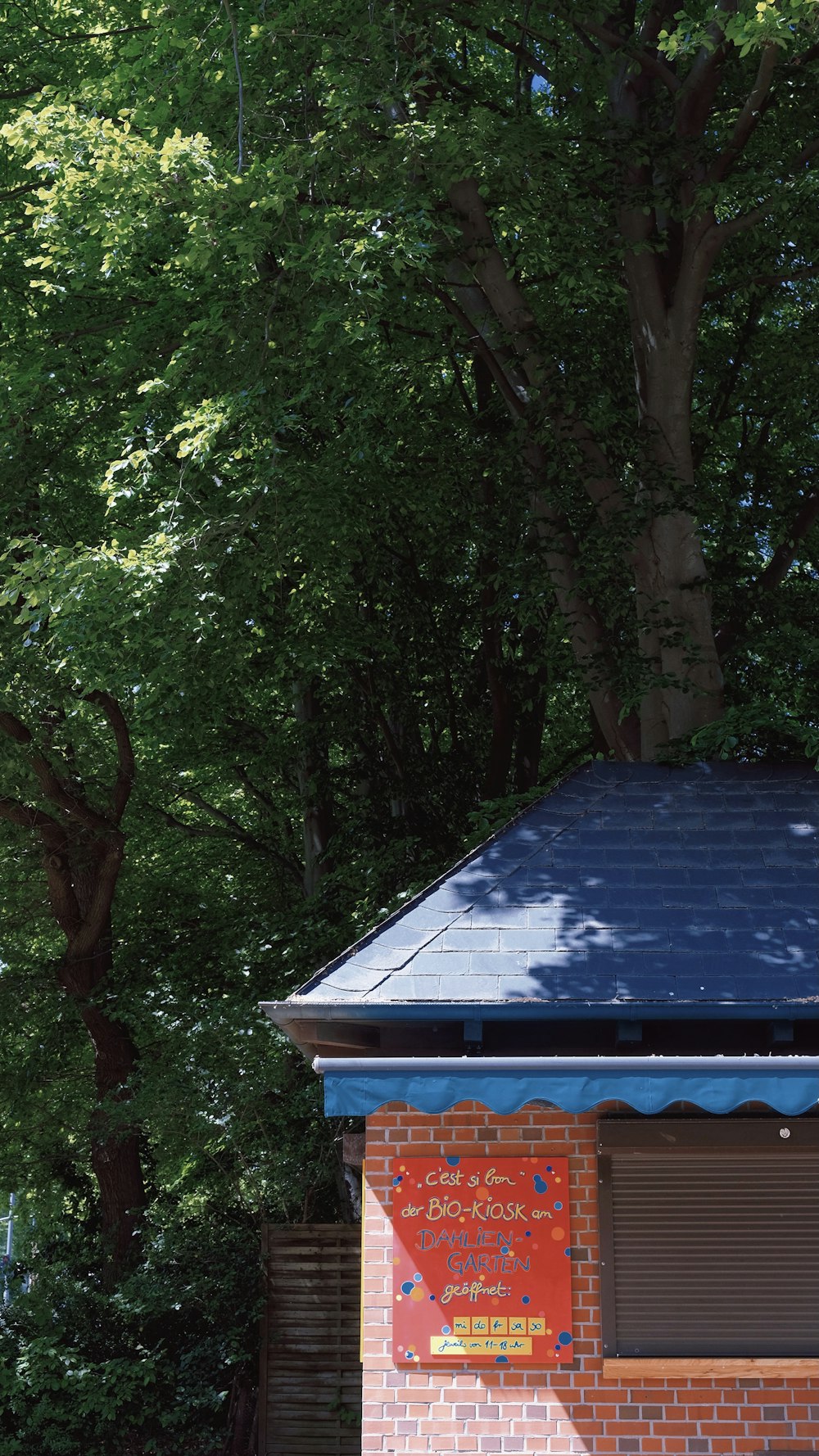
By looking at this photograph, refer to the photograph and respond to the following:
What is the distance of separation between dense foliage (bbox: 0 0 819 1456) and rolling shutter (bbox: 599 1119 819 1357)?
311 cm

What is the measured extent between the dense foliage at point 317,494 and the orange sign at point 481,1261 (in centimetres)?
375

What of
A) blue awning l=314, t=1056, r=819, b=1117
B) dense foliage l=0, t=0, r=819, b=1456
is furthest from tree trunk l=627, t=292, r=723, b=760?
blue awning l=314, t=1056, r=819, b=1117

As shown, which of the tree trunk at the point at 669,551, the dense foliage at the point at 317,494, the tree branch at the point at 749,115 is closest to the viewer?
the tree branch at the point at 749,115

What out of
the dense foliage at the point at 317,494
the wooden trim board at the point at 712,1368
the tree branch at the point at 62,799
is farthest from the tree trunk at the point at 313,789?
the wooden trim board at the point at 712,1368

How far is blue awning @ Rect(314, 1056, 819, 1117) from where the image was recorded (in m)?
6.40

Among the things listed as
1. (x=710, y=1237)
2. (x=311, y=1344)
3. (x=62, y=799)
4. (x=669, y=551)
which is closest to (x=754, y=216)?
(x=669, y=551)

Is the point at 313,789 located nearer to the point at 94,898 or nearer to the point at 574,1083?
the point at 94,898

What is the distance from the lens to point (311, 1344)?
13.8m

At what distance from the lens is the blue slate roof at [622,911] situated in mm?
6957

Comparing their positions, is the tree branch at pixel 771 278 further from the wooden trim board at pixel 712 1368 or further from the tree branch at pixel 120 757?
the wooden trim board at pixel 712 1368

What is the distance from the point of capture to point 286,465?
12.3 meters

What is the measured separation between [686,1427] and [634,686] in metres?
6.34

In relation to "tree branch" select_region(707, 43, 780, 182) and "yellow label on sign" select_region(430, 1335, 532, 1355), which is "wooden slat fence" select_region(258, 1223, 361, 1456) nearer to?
"yellow label on sign" select_region(430, 1335, 532, 1355)

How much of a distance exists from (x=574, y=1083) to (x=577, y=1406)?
1819mm
